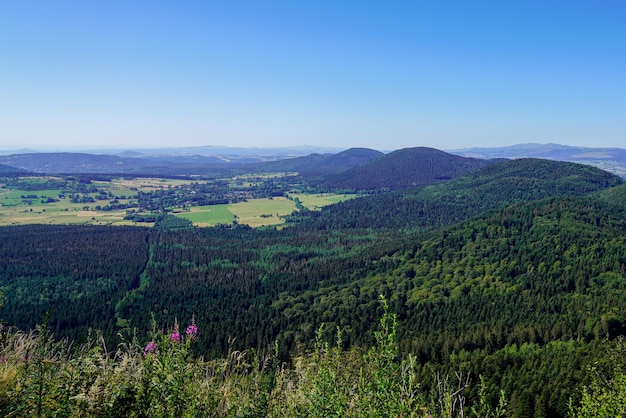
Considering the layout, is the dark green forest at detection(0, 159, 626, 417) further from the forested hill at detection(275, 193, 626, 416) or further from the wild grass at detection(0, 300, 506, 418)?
the wild grass at detection(0, 300, 506, 418)

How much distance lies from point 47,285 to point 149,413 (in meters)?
133

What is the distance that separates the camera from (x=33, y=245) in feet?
538

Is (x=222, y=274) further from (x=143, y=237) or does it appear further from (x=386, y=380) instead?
(x=386, y=380)

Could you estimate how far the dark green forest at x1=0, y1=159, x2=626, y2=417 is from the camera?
6275 cm

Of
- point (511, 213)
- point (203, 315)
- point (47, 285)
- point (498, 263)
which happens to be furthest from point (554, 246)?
point (47, 285)

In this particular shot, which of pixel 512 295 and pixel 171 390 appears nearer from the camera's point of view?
pixel 171 390

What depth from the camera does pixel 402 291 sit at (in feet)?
364

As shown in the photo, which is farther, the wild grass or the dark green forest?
the dark green forest

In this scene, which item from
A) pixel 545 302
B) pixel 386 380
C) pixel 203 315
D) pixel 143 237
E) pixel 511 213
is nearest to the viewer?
pixel 386 380

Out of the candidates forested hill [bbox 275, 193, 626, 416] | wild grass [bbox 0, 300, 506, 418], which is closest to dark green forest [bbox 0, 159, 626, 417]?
forested hill [bbox 275, 193, 626, 416]

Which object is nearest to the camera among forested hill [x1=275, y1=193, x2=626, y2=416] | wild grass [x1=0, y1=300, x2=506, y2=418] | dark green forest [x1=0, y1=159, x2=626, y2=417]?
wild grass [x1=0, y1=300, x2=506, y2=418]

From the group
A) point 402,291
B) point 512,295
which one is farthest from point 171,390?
point 402,291

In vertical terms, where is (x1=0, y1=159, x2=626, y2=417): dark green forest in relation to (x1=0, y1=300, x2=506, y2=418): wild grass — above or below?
below

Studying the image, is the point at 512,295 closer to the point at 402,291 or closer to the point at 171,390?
the point at 402,291
